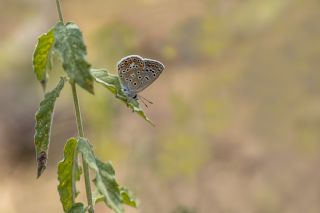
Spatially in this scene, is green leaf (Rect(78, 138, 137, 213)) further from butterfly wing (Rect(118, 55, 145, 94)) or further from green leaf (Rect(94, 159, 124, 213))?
butterfly wing (Rect(118, 55, 145, 94))

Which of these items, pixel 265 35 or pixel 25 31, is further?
pixel 25 31

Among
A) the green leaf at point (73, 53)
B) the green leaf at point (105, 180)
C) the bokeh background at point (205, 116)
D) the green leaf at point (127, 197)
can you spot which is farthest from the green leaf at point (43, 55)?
the bokeh background at point (205, 116)

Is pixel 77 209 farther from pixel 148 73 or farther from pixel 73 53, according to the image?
pixel 148 73

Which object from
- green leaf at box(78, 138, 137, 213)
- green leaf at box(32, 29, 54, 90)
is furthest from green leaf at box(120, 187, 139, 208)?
green leaf at box(32, 29, 54, 90)

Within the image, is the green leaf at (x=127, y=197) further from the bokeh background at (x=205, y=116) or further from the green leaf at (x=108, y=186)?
the bokeh background at (x=205, y=116)

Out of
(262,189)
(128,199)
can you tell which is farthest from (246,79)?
(128,199)

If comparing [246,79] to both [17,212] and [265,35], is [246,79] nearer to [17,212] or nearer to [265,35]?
[265,35]
